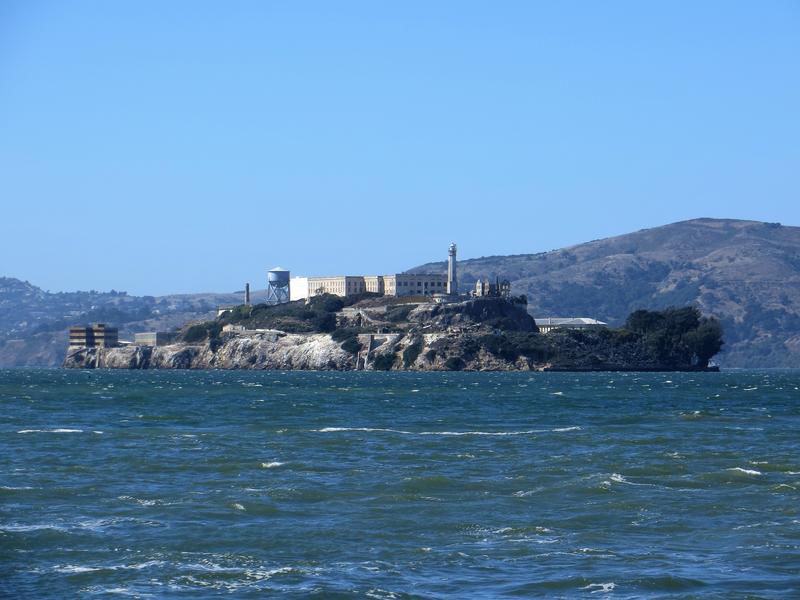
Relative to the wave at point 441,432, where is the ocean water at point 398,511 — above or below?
below

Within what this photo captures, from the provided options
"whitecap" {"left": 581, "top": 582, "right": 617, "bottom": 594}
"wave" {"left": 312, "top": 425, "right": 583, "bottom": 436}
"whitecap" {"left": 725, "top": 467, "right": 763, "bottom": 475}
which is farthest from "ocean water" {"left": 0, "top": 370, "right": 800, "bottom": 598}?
"wave" {"left": 312, "top": 425, "right": 583, "bottom": 436}

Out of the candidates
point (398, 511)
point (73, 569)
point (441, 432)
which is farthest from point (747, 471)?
point (73, 569)

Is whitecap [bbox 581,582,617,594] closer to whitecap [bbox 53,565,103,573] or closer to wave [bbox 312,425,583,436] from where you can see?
whitecap [bbox 53,565,103,573]

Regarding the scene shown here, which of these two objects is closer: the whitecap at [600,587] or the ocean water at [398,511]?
the whitecap at [600,587]

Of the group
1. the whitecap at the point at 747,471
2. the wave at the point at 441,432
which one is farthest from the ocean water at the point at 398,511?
the wave at the point at 441,432

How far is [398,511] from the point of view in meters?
37.1

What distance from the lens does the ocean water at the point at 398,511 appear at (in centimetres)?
2834

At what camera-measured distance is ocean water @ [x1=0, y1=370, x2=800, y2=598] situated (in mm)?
28344

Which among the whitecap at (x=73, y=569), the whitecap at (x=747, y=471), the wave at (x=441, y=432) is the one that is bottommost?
the whitecap at (x=73, y=569)

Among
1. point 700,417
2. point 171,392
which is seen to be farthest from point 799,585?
point 171,392

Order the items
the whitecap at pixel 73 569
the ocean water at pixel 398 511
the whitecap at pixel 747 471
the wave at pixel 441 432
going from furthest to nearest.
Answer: the wave at pixel 441 432, the whitecap at pixel 747 471, the whitecap at pixel 73 569, the ocean water at pixel 398 511

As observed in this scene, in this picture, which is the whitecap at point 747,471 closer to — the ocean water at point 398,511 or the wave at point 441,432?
the ocean water at point 398,511

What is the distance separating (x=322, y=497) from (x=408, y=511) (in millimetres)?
3437

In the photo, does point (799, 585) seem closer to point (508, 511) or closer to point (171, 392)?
point (508, 511)
